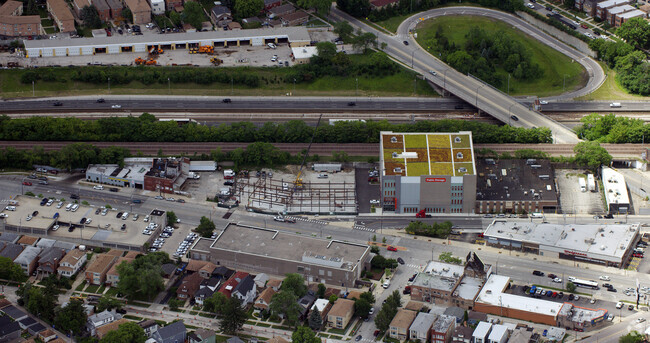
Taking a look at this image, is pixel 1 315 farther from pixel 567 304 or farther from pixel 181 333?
pixel 567 304

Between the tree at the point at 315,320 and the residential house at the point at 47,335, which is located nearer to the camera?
the residential house at the point at 47,335

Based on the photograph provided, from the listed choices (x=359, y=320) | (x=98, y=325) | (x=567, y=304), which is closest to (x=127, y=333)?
(x=98, y=325)

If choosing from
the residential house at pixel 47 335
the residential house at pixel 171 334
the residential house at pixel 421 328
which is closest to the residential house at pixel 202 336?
the residential house at pixel 171 334

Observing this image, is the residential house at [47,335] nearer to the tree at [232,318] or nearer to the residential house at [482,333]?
the tree at [232,318]

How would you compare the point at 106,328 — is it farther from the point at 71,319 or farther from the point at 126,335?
the point at 126,335

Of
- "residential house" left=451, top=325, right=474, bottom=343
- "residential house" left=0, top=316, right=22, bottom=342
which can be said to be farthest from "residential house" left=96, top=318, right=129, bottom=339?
"residential house" left=451, top=325, right=474, bottom=343

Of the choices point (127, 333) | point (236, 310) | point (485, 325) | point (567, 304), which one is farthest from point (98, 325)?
point (567, 304)

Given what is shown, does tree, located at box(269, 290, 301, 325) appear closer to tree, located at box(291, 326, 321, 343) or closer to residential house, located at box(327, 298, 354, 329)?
residential house, located at box(327, 298, 354, 329)
